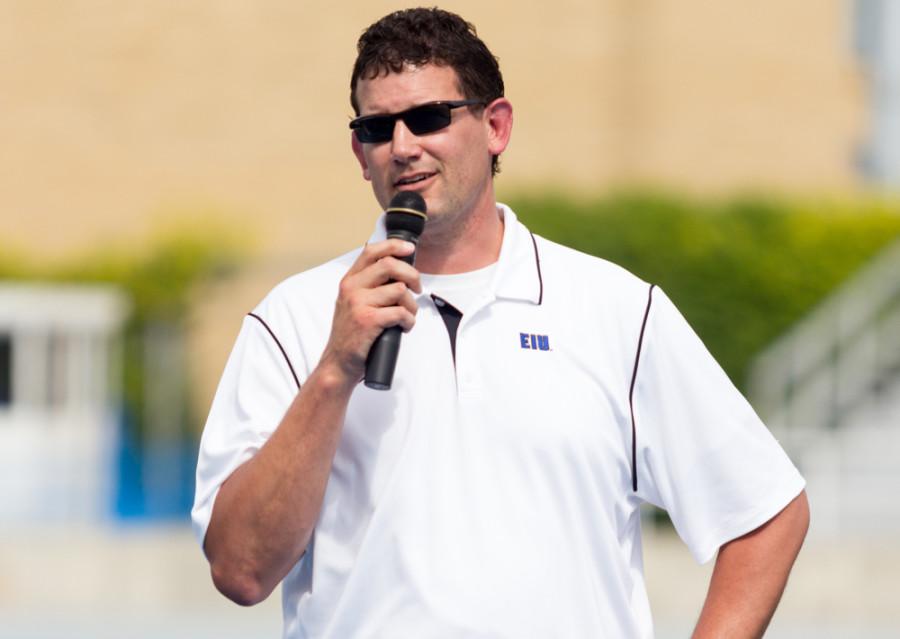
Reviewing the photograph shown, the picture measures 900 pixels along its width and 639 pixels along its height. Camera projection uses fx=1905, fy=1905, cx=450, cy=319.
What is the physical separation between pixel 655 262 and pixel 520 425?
619 inches

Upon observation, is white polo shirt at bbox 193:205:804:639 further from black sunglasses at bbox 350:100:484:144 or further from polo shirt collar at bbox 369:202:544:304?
black sunglasses at bbox 350:100:484:144

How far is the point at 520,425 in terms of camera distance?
3402mm

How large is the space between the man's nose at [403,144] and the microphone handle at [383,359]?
1.29 feet

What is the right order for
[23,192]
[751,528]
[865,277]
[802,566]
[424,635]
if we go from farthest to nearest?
[23,192] < [865,277] < [802,566] < [751,528] < [424,635]

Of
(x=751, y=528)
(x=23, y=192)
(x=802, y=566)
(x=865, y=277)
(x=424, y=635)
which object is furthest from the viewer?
(x=23, y=192)

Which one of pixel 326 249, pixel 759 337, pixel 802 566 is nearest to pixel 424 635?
pixel 802 566

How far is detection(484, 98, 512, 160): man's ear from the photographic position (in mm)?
3649

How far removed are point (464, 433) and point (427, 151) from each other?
0.52 meters

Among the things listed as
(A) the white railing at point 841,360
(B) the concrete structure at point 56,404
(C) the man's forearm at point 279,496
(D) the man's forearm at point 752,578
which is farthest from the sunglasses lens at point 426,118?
(B) the concrete structure at point 56,404

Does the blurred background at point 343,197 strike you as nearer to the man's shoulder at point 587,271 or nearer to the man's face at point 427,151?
the man's shoulder at point 587,271

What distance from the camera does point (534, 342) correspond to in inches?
139

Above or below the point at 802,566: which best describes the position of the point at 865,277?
above

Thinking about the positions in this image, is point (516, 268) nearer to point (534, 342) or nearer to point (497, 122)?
point (534, 342)

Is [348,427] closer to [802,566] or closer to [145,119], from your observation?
[802,566]
